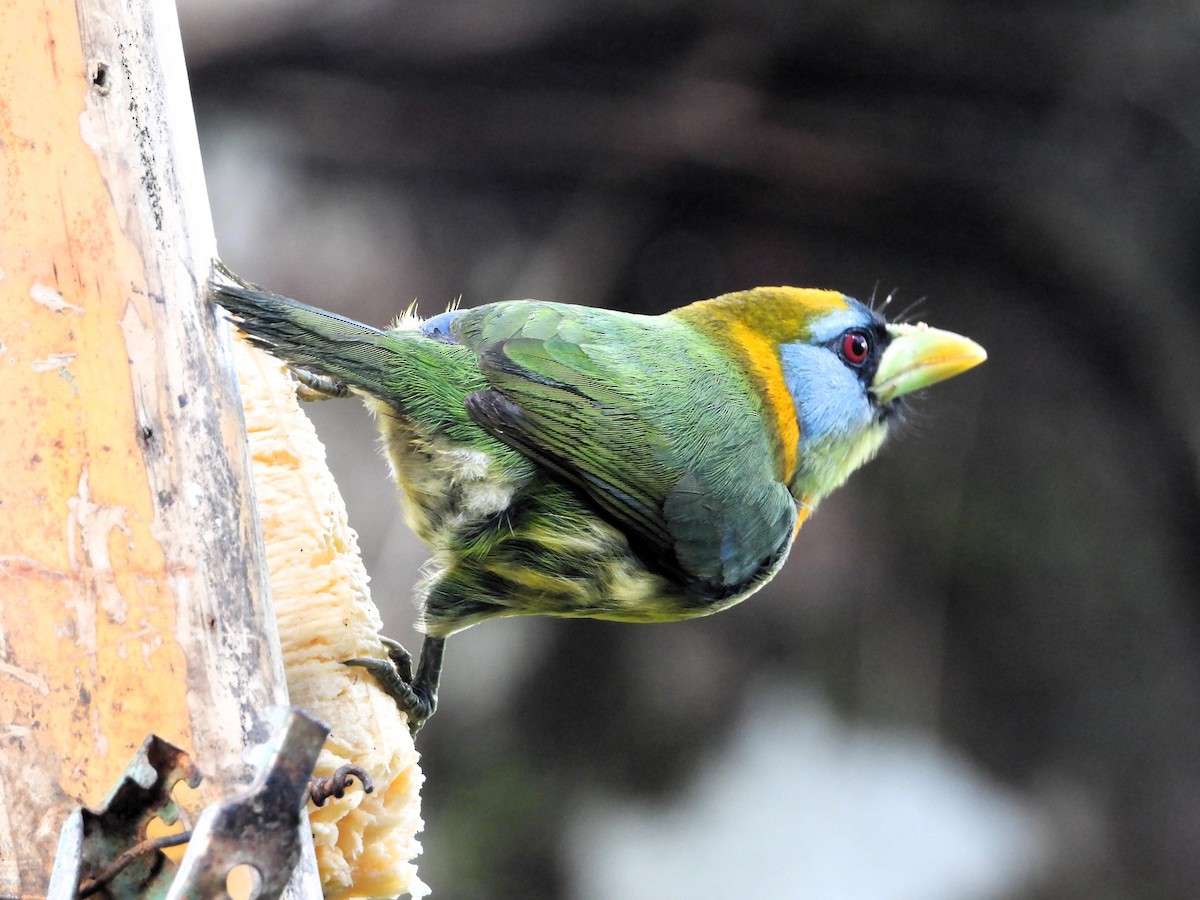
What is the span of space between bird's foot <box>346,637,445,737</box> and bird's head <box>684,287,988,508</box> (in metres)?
0.83

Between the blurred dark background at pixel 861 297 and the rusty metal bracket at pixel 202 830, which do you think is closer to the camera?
the rusty metal bracket at pixel 202 830

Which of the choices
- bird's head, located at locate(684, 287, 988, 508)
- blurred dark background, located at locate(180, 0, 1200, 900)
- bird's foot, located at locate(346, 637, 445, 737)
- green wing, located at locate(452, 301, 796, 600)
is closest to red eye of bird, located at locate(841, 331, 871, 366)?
bird's head, located at locate(684, 287, 988, 508)

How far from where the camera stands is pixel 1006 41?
4500mm

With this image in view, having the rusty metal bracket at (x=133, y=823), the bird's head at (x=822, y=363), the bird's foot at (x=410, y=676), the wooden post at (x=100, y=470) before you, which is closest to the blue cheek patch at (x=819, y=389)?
the bird's head at (x=822, y=363)

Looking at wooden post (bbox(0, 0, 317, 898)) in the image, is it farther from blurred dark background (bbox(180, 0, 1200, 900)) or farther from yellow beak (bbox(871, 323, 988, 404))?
blurred dark background (bbox(180, 0, 1200, 900))

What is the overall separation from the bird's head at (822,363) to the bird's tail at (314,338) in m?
0.90

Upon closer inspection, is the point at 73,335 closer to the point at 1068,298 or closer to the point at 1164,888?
the point at 1068,298

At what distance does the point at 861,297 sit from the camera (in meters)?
4.76

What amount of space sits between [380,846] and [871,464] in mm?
3312

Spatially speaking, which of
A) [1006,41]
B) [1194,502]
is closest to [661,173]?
[1006,41]

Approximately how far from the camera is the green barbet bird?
2.19 meters

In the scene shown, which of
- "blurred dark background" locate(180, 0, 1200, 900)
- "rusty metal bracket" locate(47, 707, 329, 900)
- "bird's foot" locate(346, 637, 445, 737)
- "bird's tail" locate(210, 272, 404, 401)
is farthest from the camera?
"blurred dark background" locate(180, 0, 1200, 900)

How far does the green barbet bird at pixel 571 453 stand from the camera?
2191 mm

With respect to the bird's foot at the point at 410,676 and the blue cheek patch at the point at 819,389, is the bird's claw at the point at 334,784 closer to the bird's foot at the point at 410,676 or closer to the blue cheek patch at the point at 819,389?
the bird's foot at the point at 410,676
